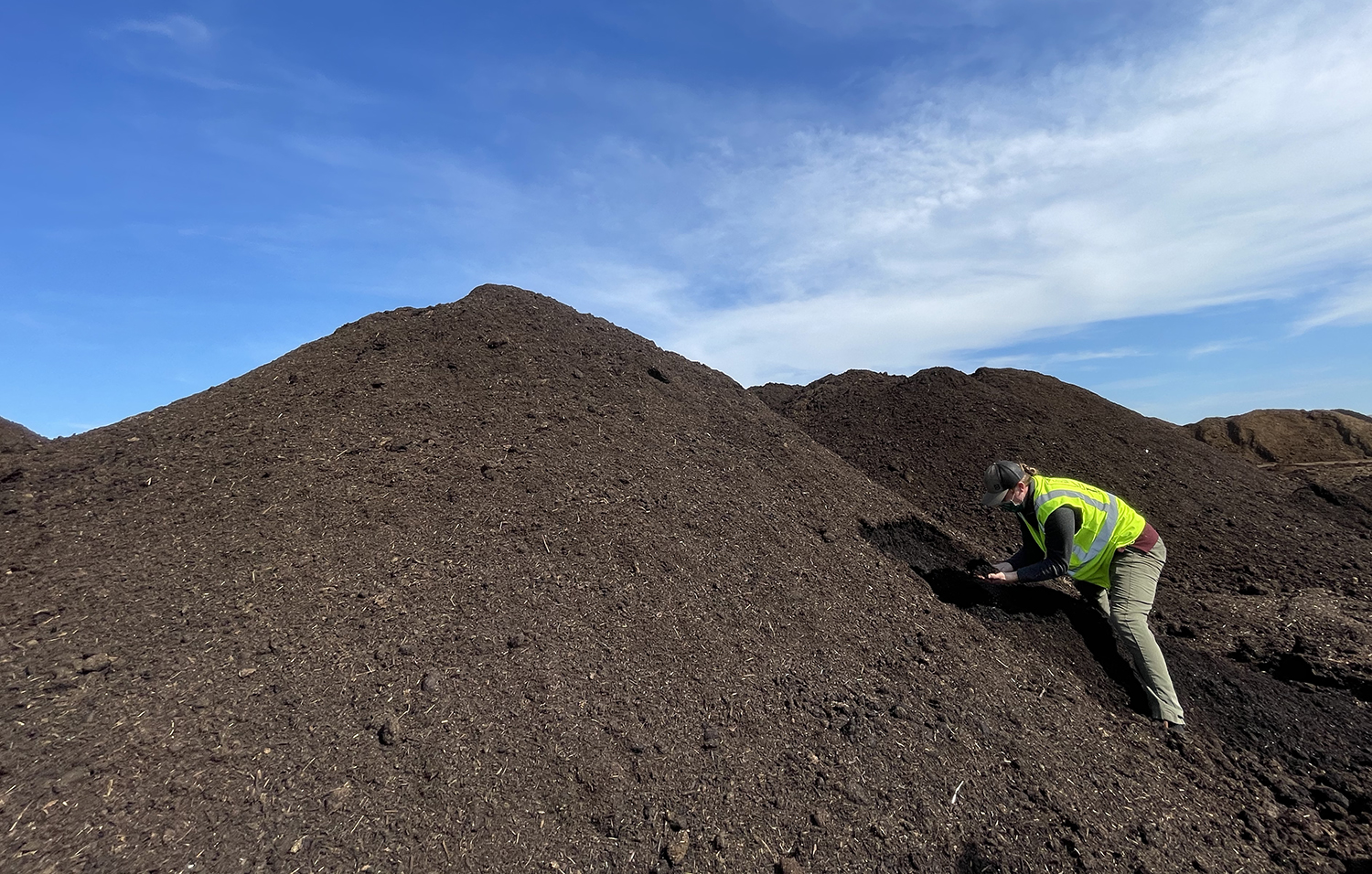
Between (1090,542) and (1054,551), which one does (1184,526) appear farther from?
(1054,551)

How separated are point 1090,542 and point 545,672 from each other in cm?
381

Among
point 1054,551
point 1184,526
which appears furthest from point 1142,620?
point 1184,526

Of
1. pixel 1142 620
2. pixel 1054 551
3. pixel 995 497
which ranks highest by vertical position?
pixel 995 497

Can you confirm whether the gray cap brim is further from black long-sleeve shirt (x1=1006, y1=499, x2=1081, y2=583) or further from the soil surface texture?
the soil surface texture

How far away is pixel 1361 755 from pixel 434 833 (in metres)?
5.48

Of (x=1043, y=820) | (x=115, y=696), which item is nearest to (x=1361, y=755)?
(x=1043, y=820)

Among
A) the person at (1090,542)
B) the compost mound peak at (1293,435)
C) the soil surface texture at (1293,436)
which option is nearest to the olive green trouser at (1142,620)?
the person at (1090,542)

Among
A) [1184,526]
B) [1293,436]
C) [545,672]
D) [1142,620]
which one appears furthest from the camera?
[1293,436]

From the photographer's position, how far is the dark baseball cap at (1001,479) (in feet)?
16.4

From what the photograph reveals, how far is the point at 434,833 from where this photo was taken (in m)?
3.04

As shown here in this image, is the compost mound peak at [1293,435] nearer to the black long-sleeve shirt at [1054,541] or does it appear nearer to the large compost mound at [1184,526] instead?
the large compost mound at [1184,526]

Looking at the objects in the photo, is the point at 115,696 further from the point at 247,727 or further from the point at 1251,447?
the point at 1251,447

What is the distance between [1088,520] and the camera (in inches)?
197

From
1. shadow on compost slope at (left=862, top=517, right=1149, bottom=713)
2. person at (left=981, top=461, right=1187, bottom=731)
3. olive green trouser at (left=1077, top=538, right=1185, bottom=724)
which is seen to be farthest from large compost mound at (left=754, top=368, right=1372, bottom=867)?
person at (left=981, top=461, right=1187, bottom=731)
